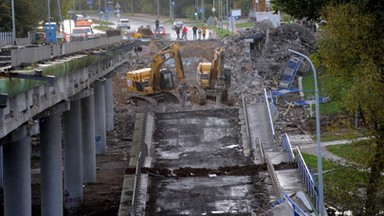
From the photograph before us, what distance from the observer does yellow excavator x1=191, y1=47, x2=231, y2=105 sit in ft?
190

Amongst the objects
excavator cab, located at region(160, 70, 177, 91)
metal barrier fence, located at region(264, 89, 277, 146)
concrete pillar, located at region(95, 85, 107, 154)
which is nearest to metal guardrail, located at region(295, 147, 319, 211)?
metal barrier fence, located at region(264, 89, 277, 146)

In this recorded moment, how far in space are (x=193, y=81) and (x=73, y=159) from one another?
2538 centimetres

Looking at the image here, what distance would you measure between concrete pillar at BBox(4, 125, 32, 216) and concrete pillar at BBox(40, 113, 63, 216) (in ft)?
10.7

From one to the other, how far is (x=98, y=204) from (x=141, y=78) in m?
19.7

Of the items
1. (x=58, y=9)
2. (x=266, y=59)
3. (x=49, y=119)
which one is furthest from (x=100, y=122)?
(x=58, y=9)

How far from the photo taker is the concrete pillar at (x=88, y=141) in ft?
147

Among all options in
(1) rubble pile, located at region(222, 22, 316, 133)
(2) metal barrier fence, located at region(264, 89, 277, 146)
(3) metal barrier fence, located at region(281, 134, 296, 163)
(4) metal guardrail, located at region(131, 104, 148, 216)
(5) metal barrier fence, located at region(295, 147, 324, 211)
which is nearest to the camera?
(5) metal barrier fence, located at region(295, 147, 324, 211)

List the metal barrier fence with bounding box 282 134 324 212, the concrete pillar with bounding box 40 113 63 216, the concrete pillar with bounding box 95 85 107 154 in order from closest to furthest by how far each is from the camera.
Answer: the metal barrier fence with bounding box 282 134 324 212 < the concrete pillar with bounding box 40 113 63 216 < the concrete pillar with bounding box 95 85 107 154

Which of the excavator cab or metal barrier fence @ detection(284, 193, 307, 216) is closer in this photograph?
metal barrier fence @ detection(284, 193, 307, 216)

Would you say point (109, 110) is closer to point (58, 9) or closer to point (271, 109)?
point (271, 109)

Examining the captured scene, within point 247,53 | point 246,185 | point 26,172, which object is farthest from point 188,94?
point 26,172

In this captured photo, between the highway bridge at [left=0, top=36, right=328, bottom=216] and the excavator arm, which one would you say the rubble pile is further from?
the excavator arm

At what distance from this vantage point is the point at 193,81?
65.8 m

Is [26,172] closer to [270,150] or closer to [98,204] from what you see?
[98,204]
